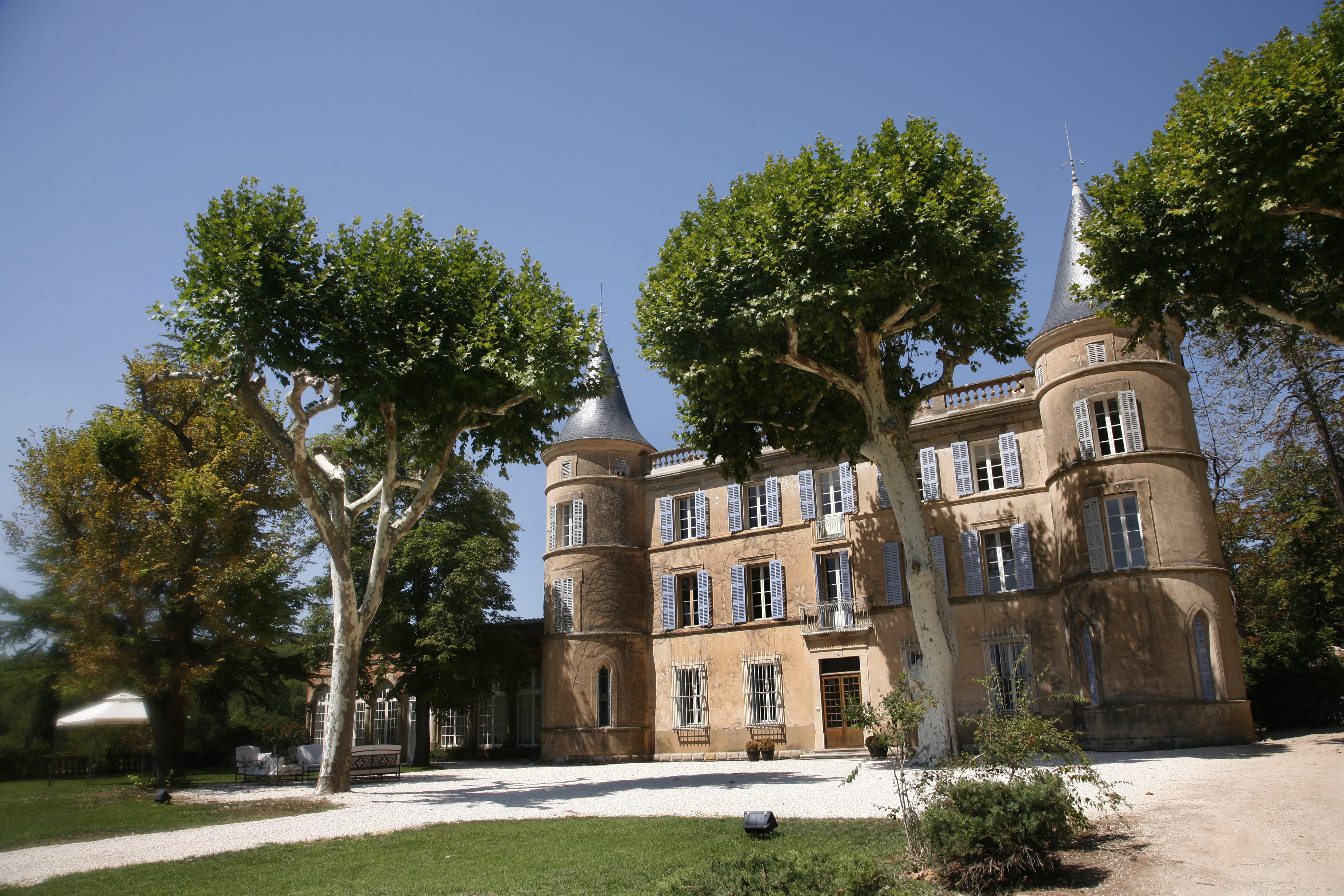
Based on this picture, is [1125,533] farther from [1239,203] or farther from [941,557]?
[1239,203]

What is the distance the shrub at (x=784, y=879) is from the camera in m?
5.85

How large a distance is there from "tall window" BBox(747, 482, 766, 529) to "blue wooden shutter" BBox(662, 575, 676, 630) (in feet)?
10.4

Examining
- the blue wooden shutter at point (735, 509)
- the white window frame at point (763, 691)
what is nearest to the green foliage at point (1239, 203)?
the blue wooden shutter at point (735, 509)

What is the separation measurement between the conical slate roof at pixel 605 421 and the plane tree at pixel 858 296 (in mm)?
9430

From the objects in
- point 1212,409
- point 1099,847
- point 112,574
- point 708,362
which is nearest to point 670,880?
point 1099,847

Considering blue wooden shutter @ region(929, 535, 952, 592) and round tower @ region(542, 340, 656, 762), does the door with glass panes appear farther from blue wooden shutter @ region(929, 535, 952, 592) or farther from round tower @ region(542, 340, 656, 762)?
round tower @ region(542, 340, 656, 762)

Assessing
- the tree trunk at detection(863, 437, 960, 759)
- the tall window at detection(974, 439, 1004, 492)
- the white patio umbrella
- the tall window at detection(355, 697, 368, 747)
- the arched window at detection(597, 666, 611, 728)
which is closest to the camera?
the white patio umbrella

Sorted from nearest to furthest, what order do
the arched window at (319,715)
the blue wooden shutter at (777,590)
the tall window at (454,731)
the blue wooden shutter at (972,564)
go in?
1. the blue wooden shutter at (972,564)
2. the blue wooden shutter at (777,590)
3. the tall window at (454,731)
4. the arched window at (319,715)

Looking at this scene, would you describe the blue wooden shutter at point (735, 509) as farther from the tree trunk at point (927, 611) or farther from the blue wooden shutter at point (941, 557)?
the tree trunk at point (927, 611)

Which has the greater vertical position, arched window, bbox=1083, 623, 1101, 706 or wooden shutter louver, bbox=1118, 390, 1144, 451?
wooden shutter louver, bbox=1118, 390, 1144, 451

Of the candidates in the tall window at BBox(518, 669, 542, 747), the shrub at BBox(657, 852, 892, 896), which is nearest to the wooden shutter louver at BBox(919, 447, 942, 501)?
the tall window at BBox(518, 669, 542, 747)

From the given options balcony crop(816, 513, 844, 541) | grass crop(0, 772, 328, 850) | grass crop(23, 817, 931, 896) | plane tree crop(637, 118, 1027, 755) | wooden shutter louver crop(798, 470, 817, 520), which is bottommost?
grass crop(0, 772, 328, 850)

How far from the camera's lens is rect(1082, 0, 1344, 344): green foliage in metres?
12.9

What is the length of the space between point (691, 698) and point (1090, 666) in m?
11.9
